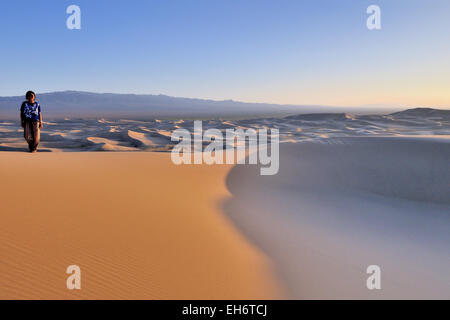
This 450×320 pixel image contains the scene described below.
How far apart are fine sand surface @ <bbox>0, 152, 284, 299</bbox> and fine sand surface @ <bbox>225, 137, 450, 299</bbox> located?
16.5 inches

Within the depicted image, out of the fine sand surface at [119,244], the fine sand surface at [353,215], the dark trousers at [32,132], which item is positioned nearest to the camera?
the fine sand surface at [119,244]

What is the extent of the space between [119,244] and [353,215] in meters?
3.88

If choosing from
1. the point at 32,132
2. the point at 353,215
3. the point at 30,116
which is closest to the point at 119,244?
the point at 353,215

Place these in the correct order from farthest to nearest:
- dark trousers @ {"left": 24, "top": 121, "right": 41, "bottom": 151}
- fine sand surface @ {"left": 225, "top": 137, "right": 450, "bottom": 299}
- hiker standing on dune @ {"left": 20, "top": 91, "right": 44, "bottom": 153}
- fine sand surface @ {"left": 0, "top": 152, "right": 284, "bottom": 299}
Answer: dark trousers @ {"left": 24, "top": 121, "right": 41, "bottom": 151} → hiker standing on dune @ {"left": 20, "top": 91, "right": 44, "bottom": 153} → fine sand surface @ {"left": 225, "top": 137, "right": 450, "bottom": 299} → fine sand surface @ {"left": 0, "top": 152, "right": 284, "bottom": 299}

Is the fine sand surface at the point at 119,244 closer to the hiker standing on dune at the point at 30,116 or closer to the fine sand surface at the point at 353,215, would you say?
the fine sand surface at the point at 353,215

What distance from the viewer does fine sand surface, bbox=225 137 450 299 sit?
2680 mm

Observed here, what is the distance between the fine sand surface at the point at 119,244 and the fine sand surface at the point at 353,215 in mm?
420

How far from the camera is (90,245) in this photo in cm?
252

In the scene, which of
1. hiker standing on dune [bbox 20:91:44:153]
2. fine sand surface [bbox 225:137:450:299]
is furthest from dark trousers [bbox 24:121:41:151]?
fine sand surface [bbox 225:137:450:299]

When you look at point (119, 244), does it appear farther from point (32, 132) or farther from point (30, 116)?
point (32, 132)

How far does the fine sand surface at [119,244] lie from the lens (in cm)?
212

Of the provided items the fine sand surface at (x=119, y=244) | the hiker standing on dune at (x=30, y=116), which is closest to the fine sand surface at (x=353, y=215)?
the fine sand surface at (x=119, y=244)

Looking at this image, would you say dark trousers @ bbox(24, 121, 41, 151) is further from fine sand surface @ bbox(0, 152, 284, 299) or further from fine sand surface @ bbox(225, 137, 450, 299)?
fine sand surface @ bbox(225, 137, 450, 299)
